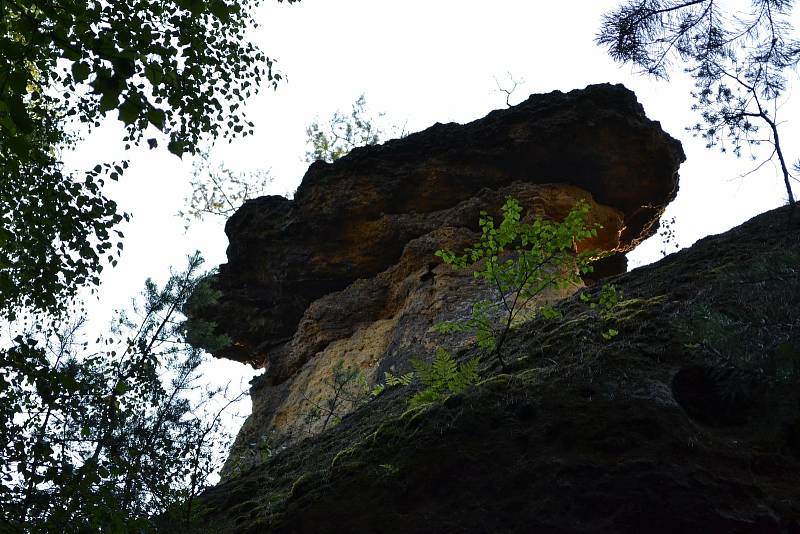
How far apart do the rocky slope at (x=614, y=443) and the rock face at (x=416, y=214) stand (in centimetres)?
703

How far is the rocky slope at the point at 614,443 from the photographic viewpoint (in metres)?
3.53

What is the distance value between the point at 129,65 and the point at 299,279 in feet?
40.1

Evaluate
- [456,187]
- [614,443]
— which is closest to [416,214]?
[456,187]

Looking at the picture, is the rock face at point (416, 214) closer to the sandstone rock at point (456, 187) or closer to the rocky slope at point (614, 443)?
the sandstone rock at point (456, 187)

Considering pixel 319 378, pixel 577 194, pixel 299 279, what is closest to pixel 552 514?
pixel 319 378

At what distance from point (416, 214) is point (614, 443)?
10846 mm

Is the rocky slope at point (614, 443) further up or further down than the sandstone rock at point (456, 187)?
further down

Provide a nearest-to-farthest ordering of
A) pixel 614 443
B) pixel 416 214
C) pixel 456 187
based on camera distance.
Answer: pixel 614 443 → pixel 456 187 → pixel 416 214

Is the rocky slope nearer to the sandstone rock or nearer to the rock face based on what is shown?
the rock face

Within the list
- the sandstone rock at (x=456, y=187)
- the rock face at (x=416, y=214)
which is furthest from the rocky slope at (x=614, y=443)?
the sandstone rock at (x=456, y=187)

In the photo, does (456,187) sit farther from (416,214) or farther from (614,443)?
(614,443)

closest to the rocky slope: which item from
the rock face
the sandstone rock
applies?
the rock face

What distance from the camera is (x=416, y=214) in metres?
14.6

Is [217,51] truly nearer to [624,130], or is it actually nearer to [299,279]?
[299,279]
